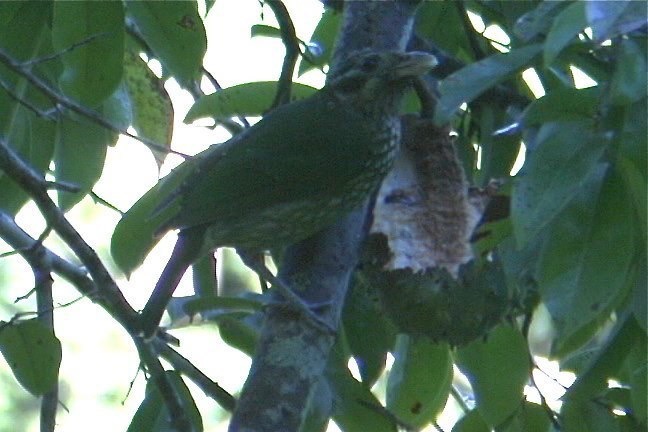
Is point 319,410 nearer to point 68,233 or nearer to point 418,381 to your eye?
point 418,381

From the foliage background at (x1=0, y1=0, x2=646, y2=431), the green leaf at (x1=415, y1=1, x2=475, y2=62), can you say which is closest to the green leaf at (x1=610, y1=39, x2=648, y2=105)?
the foliage background at (x1=0, y1=0, x2=646, y2=431)

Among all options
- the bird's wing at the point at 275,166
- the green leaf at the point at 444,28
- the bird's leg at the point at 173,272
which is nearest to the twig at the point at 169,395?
the bird's leg at the point at 173,272

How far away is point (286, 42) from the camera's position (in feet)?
8.48

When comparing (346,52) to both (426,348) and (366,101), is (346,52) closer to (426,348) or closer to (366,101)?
(366,101)

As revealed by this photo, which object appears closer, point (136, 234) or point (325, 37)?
point (136, 234)

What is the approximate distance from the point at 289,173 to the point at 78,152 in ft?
1.75

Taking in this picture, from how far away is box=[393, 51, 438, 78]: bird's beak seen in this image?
259cm

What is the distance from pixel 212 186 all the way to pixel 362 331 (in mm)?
490

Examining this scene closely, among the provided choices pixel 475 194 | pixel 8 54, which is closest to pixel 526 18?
pixel 475 194

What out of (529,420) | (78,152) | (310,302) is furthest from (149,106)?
(529,420)

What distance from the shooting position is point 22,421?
707cm

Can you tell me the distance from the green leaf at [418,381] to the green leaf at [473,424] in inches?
3.3

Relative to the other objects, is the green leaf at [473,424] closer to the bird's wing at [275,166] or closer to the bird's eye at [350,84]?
the bird's wing at [275,166]

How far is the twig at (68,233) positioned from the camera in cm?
213
